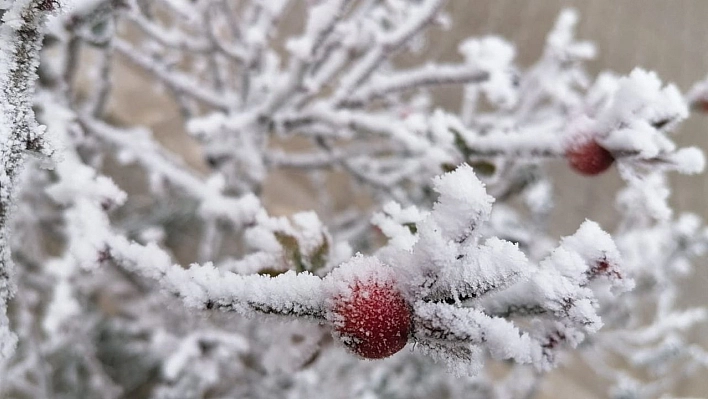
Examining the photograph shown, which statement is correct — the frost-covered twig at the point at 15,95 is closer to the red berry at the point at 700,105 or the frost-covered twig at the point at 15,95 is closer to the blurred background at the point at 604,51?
the red berry at the point at 700,105

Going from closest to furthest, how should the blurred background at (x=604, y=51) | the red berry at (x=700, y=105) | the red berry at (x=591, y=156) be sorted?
1. the red berry at (x=591, y=156)
2. the red berry at (x=700, y=105)
3. the blurred background at (x=604, y=51)

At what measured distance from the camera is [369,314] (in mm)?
308

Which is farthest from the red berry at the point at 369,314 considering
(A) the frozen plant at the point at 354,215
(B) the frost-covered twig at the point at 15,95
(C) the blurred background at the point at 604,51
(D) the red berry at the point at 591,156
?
(C) the blurred background at the point at 604,51

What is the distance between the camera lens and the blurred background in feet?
4.83

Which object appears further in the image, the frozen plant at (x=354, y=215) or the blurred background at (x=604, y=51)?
the blurred background at (x=604, y=51)

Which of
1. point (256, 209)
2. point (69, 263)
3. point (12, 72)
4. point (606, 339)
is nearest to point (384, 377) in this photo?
point (606, 339)

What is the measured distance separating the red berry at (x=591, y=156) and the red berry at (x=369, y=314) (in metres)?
0.31

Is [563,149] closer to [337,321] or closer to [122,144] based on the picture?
[337,321]

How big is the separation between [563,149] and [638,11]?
54.4 inches

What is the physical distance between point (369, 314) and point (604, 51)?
1787 mm

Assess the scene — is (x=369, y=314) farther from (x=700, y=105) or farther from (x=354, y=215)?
(x=354, y=215)

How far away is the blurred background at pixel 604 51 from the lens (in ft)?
4.83

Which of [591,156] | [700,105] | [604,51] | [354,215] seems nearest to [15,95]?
[591,156]

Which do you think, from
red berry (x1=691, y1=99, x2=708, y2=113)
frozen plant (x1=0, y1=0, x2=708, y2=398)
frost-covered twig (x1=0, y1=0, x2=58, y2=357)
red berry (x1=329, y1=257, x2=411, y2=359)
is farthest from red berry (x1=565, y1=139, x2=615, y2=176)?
frost-covered twig (x1=0, y1=0, x2=58, y2=357)
